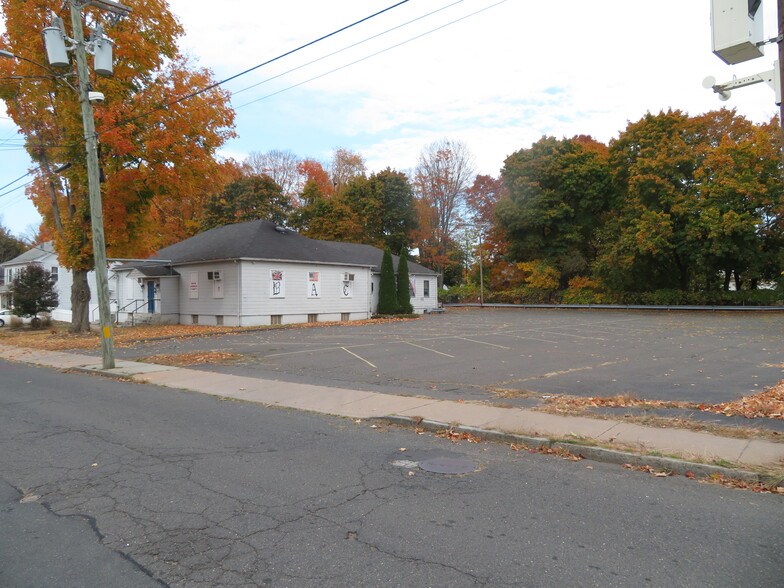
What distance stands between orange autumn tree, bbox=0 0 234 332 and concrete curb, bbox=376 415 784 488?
61.5 feet

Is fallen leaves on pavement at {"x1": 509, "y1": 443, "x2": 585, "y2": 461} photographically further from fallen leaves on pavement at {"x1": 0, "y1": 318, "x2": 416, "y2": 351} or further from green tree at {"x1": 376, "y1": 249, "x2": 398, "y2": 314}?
green tree at {"x1": 376, "y1": 249, "x2": 398, "y2": 314}

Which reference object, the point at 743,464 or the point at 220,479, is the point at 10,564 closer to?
the point at 220,479

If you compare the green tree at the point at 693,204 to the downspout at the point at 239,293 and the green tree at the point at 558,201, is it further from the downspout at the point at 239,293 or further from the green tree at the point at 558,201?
the downspout at the point at 239,293

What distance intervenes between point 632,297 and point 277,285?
2920cm

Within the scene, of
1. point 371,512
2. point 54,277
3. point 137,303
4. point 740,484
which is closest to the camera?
point 371,512

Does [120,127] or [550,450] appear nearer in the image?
[550,450]

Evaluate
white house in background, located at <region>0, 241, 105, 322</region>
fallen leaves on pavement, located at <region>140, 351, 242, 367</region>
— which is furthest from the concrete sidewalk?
white house in background, located at <region>0, 241, 105, 322</region>

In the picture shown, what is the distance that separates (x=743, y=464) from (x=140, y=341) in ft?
67.3

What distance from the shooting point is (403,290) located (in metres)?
35.2

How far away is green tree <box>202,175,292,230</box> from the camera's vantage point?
47719 mm

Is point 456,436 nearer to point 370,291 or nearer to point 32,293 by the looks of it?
point 370,291

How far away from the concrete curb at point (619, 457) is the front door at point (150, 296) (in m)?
27.6

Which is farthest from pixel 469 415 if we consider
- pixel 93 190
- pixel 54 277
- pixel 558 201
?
pixel 558 201

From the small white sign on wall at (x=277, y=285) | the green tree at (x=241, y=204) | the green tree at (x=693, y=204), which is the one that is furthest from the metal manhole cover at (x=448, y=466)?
the green tree at (x=241, y=204)
